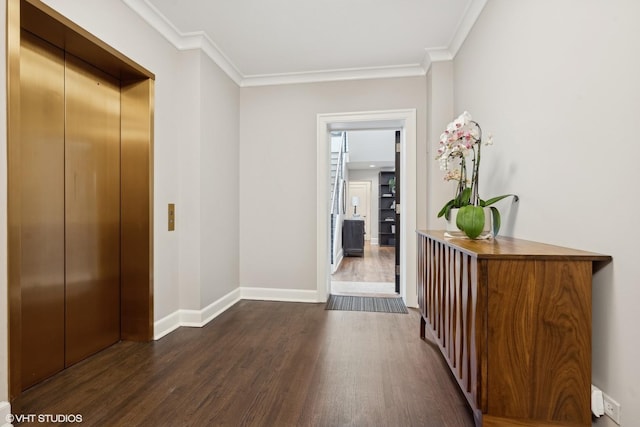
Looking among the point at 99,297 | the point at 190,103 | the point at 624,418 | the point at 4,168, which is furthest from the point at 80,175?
the point at 624,418

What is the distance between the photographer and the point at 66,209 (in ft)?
6.34

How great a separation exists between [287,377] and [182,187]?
72.0 inches

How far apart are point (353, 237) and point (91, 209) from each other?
18.2 ft

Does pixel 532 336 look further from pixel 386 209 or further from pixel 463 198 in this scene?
pixel 386 209

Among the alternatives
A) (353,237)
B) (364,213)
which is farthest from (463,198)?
(364,213)

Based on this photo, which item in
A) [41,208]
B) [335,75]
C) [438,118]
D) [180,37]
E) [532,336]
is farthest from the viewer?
[335,75]

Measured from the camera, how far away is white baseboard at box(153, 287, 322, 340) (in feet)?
8.40

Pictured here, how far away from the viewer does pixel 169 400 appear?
1637mm

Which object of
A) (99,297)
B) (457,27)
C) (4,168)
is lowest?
(99,297)

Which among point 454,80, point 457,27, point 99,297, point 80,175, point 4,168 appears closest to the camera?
point 4,168

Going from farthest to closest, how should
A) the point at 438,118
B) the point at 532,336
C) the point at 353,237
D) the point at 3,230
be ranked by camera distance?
the point at 353,237, the point at 438,118, the point at 3,230, the point at 532,336

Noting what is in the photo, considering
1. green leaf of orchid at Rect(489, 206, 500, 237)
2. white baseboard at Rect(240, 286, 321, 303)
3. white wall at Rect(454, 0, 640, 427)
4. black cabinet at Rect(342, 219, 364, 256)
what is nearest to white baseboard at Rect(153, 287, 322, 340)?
white baseboard at Rect(240, 286, 321, 303)

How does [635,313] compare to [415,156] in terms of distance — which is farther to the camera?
[415,156]

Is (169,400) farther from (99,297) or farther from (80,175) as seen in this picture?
(80,175)
